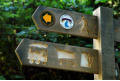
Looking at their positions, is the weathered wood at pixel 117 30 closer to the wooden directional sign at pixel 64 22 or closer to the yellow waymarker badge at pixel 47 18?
the wooden directional sign at pixel 64 22

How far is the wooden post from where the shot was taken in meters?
1.47

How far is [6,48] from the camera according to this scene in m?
3.53

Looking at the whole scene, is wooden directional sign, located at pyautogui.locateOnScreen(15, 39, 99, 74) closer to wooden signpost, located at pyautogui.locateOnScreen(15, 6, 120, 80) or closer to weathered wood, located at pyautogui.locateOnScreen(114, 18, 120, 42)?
wooden signpost, located at pyautogui.locateOnScreen(15, 6, 120, 80)

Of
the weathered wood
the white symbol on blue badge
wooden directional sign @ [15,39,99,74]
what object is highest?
the white symbol on blue badge

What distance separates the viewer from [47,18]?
1.44 metres

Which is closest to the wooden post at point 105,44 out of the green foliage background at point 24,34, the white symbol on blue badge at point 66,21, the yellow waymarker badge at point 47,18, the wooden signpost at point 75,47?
the wooden signpost at point 75,47

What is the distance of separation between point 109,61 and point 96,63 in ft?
0.35

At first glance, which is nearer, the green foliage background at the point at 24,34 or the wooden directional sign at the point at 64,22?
the wooden directional sign at the point at 64,22

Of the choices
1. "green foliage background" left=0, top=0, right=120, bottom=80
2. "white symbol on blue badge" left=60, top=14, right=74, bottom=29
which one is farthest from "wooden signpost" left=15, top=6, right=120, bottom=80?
"green foliage background" left=0, top=0, right=120, bottom=80

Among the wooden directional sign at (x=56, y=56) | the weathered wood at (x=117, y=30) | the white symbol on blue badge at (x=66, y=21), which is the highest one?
the white symbol on blue badge at (x=66, y=21)

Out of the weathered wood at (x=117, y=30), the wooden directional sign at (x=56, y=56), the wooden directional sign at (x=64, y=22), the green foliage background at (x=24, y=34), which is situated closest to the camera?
the wooden directional sign at (x=56, y=56)

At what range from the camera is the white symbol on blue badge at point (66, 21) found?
1.49 meters

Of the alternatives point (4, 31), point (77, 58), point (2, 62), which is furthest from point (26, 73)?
point (77, 58)

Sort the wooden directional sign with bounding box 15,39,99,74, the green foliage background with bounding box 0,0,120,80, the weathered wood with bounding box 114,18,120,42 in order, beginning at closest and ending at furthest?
the wooden directional sign with bounding box 15,39,99,74 < the weathered wood with bounding box 114,18,120,42 < the green foliage background with bounding box 0,0,120,80
